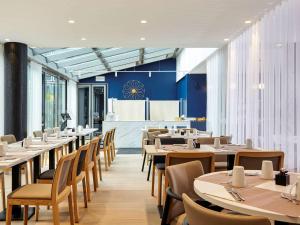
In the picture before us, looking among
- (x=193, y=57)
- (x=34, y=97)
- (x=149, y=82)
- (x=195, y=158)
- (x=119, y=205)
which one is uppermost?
(x=193, y=57)

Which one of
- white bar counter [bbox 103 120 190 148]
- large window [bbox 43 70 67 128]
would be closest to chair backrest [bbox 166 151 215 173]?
white bar counter [bbox 103 120 190 148]

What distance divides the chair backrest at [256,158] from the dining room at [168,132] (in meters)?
0.01

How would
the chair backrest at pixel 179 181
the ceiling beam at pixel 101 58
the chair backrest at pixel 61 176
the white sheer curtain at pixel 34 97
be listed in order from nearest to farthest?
1. the chair backrest at pixel 179 181
2. the chair backrest at pixel 61 176
3. the white sheer curtain at pixel 34 97
4. the ceiling beam at pixel 101 58

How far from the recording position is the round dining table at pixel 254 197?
5.45 feet

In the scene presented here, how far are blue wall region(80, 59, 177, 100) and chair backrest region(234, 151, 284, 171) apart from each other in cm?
1424

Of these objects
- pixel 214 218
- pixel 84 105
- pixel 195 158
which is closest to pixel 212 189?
pixel 214 218

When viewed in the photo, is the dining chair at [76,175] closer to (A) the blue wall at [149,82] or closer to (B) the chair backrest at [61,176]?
(B) the chair backrest at [61,176]

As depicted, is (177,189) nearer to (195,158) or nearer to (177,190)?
(177,190)

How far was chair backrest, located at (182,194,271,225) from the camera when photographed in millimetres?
1339

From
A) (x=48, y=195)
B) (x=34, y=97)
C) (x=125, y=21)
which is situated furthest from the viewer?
(x=34, y=97)

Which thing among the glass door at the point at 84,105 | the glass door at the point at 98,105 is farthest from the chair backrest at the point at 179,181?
the glass door at the point at 84,105

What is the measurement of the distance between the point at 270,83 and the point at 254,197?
4.29 meters

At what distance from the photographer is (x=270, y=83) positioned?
19.2 ft

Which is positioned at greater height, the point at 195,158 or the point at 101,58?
the point at 101,58
